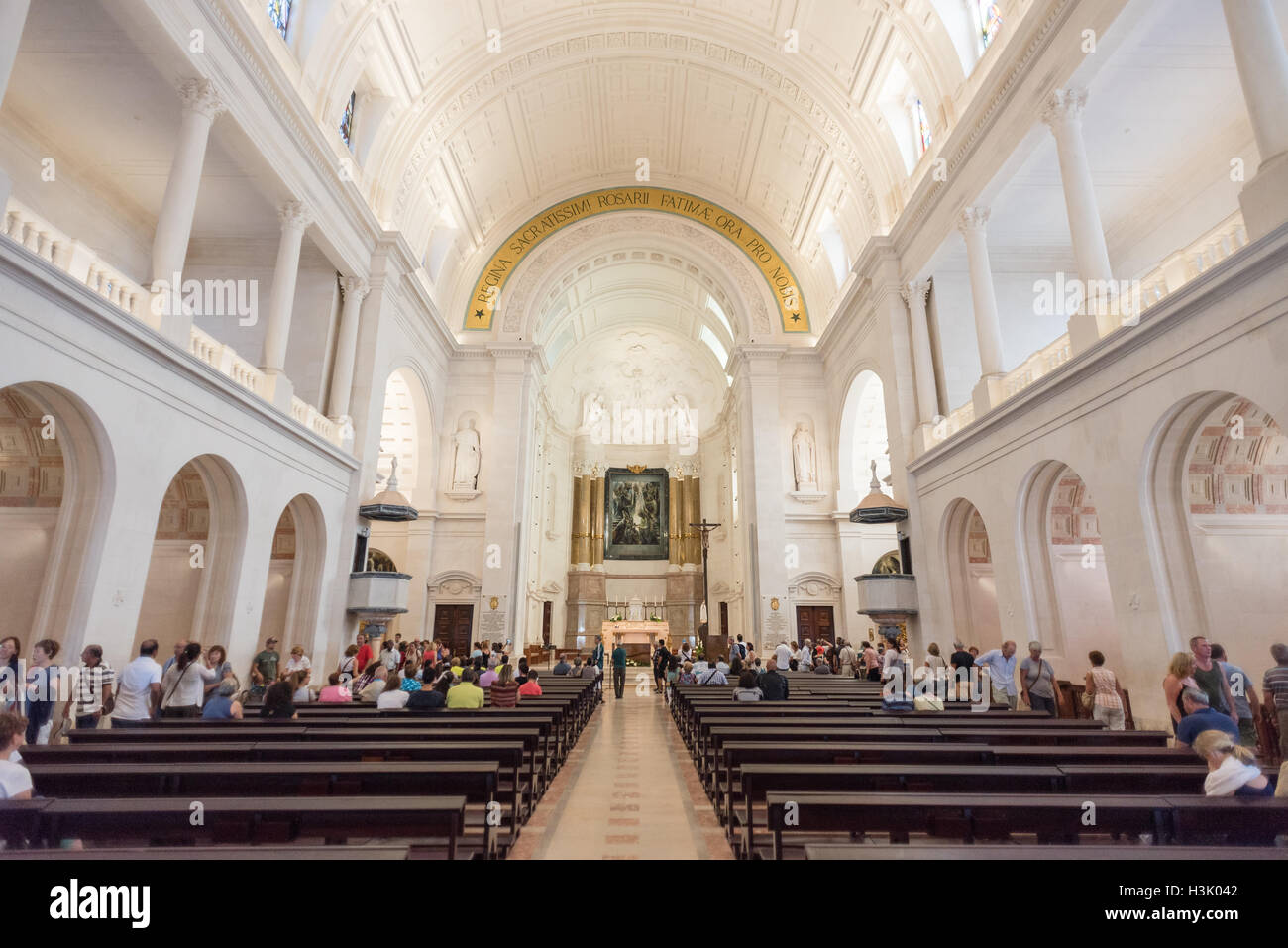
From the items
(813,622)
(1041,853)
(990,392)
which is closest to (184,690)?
(1041,853)

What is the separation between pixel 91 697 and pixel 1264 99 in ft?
44.7

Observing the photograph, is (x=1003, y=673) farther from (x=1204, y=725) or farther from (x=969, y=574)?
(x=969, y=574)

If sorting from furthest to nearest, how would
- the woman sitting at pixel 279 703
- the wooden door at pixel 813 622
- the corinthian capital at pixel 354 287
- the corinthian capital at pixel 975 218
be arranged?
the wooden door at pixel 813 622, the corinthian capital at pixel 354 287, the corinthian capital at pixel 975 218, the woman sitting at pixel 279 703

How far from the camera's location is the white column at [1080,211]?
8891 millimetres

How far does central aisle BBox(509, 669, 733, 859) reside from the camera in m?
4.53

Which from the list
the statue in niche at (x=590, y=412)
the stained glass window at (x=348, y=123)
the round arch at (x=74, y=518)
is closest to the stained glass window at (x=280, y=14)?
the stained glass window at (x=348, y=123)

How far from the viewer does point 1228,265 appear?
20.6ft

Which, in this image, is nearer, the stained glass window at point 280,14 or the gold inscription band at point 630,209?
the stained glass window at point 280,14

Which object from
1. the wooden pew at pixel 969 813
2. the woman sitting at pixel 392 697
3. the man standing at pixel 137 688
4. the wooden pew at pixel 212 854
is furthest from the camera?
the woman sitting at pixel 392 697

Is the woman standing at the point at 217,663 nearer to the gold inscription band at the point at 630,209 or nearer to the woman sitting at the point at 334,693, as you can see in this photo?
the woman sitting at the point at 334,693

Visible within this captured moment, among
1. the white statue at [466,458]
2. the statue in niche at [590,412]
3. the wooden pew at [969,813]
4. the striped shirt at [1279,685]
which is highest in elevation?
the statue in niche at [590,412]

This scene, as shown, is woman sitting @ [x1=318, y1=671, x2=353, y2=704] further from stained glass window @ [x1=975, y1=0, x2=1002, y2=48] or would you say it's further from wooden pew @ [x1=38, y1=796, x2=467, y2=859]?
stained glass window @ [x1=975, y1=0, x2=1002, y2=48]

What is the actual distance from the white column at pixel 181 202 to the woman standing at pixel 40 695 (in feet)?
14.0
